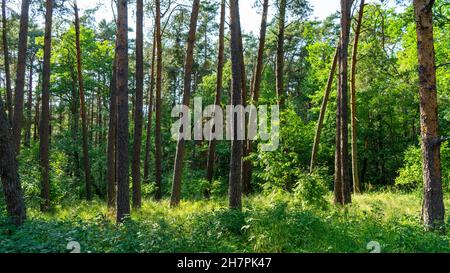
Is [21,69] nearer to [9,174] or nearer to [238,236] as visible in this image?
[9,174]

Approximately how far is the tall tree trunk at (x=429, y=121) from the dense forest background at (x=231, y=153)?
302 mm

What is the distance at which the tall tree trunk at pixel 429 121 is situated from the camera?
7.30 m

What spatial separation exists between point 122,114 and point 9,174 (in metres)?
2.96

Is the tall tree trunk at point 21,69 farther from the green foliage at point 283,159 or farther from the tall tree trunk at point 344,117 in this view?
the tall tree trunk at point 344,117

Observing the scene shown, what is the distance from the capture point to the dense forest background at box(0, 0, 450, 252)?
23.1 feet

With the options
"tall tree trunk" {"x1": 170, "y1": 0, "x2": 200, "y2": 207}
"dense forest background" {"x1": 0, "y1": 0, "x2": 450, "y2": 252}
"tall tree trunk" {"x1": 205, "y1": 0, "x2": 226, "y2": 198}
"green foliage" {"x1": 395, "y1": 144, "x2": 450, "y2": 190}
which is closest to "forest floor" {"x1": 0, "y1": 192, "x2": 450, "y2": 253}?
"dense forest background" {"x1": 0, "y1": 0, "x2": 450, "y2": 252}

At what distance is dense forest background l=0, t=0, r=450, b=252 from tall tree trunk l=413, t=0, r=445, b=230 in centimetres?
30

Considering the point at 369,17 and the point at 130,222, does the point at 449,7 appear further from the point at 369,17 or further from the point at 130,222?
the point at 130,222

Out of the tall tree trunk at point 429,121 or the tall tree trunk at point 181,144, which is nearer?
the tall tree trunk at point 429,121

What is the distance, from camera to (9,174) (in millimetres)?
7684

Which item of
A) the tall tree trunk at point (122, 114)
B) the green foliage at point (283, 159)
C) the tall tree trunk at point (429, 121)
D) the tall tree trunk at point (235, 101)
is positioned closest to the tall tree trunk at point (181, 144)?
the green foliage at point (283, 159)

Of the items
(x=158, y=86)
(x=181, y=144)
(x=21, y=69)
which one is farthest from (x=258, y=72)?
(x=21, y=69)
